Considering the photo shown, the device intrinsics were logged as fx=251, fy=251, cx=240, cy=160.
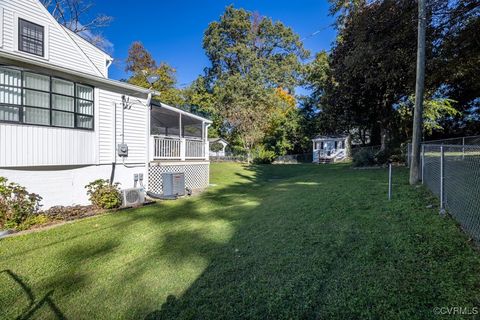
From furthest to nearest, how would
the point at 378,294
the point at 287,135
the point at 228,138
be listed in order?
1. the point at 228,138
2. the point at 287,135
3. the point at 378,294

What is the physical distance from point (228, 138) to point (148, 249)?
34.3 metres

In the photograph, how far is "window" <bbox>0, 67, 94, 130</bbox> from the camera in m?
6.69

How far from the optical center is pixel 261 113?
3206cm

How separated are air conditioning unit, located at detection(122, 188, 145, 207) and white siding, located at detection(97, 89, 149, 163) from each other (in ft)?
4.91

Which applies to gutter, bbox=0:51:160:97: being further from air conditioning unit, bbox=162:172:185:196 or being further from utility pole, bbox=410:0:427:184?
utility pole, bbox=410:0:427:184

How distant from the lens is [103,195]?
8164 mm

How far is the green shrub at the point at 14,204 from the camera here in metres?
6.13

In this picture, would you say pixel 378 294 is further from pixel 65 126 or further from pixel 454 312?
pixel 65 126

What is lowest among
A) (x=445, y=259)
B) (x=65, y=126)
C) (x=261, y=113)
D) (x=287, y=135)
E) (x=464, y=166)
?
(x=445, y=259)

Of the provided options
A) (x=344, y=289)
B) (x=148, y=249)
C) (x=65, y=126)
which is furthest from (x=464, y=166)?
(x=65, y=126)

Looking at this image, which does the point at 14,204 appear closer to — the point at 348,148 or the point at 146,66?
the point at 348,148

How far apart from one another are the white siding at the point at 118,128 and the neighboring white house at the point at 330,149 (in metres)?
25.3

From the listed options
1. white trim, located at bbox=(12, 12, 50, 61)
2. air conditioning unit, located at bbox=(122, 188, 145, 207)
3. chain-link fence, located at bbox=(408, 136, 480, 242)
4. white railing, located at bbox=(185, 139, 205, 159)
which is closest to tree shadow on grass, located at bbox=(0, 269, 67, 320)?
air conditioning unit, located at bbox=(122, 188, 145, 207)

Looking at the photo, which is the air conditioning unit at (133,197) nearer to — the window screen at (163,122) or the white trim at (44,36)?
the white trim at (44,36)
